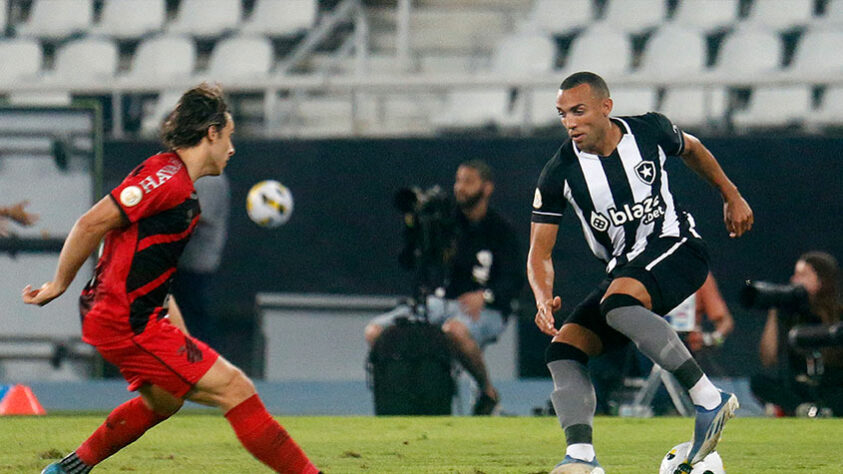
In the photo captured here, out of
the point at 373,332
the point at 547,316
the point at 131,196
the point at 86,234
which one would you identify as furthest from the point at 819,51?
the point at 86,234

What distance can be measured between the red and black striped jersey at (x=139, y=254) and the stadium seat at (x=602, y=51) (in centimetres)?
954

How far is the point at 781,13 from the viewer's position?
13.6 m

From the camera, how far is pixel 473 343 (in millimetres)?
9328

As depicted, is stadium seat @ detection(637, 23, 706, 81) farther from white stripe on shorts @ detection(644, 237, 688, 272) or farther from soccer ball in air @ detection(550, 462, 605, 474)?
A: soccer ball in air @ detection(550, 462, 605, 474)

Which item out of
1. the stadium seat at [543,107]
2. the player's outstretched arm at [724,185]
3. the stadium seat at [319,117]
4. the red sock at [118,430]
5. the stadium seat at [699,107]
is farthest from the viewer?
the stadium seat at [319,117]

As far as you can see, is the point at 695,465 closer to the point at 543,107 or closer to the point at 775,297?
the point at 775,297

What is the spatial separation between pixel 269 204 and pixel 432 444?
195 inches

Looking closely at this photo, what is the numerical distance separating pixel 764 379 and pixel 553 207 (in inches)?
170

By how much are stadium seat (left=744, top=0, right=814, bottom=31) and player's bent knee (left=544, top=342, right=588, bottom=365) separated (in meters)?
9.54

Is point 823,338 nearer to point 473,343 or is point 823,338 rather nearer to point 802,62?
point 473,343

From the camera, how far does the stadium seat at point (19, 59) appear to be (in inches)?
523

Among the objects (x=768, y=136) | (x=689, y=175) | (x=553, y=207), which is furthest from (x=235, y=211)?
(x=553, y=207)

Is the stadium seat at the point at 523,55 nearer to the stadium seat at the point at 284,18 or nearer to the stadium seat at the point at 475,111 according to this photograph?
the stadium seat at the point at 475,111

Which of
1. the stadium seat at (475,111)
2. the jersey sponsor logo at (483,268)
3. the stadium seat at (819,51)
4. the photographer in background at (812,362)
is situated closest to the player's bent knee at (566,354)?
the photographer in background at (812,362)
